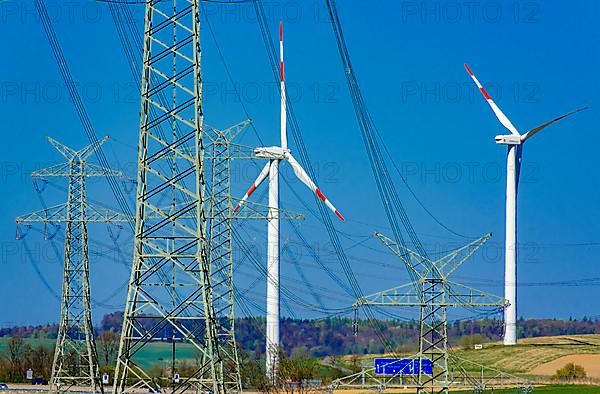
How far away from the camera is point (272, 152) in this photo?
446 ft

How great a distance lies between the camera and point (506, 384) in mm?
140250

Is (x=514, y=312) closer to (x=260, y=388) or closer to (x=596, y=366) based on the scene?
(x=596, y=366)

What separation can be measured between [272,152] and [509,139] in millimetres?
47175

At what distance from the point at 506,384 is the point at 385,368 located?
2391 cm

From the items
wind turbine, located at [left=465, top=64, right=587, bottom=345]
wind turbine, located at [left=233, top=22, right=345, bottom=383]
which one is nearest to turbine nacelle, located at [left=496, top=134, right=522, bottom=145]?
wind turbine, located at [left=465, top=64, right=587, bottom=345]

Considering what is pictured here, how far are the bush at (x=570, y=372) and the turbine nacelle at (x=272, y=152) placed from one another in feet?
156

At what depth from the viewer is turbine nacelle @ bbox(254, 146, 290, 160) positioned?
135m

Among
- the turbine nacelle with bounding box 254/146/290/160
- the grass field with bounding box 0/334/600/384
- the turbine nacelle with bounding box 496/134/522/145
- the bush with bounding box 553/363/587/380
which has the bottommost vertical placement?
the bush with bounding box 553/363/587/380

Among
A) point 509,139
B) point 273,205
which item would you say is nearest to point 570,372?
point 509,139

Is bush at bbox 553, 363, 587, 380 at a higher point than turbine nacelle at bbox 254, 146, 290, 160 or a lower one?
lower

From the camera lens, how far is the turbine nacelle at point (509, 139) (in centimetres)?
17012

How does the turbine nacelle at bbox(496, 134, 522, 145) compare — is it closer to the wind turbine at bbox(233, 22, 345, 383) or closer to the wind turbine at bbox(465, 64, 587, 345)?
the wind turbine at bbox(465, 64, 587, 345)

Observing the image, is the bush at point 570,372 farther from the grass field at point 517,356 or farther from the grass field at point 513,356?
the grass field at point 517,356

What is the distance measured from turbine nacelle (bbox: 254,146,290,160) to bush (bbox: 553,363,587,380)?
4752 centimetres
